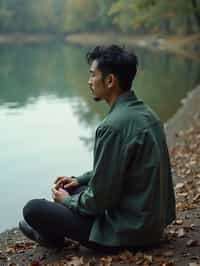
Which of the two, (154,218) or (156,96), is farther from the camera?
(156,96)

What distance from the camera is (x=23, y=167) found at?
13.0 metres

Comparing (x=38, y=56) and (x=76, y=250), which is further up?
(x=38, y=56)

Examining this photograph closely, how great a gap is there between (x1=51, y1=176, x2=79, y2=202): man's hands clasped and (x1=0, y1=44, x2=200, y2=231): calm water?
184 inches

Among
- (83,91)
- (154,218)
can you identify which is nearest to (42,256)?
(154,218)

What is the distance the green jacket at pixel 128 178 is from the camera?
3789 mm

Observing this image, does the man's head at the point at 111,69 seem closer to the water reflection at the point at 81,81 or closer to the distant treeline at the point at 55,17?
the water reflection at the point at 81,81

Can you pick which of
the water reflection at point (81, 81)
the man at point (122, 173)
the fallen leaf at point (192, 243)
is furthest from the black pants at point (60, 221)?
the water reflection at point (81, 81)

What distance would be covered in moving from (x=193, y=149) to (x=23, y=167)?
15.6 ft

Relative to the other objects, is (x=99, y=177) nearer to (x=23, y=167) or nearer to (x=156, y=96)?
(x=23, y=167)

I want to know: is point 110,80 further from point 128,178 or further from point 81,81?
point 81,81

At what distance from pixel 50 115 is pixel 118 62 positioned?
16990mm

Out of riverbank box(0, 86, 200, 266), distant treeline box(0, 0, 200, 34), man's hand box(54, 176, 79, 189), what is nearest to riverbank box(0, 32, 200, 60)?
distant treeline box(0, 0, 200, 34)

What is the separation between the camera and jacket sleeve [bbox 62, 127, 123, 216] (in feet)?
12.4

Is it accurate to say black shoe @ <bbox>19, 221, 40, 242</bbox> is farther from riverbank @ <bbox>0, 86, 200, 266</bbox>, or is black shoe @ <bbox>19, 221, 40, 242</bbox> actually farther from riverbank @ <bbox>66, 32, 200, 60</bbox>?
riverbank @ <bbox>66, 32, 200, 60</bbox>
